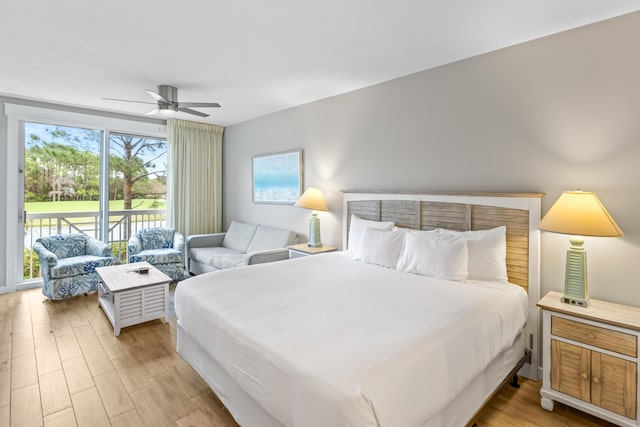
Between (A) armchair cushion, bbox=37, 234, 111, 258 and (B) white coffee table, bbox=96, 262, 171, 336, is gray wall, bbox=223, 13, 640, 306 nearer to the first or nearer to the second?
Result: (B) white coffee table, bbox=96, 262, 171, 336

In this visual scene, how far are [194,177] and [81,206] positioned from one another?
168 centimetres

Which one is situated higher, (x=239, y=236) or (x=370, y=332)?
(x=239, y=236)

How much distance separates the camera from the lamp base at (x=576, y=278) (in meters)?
2.06

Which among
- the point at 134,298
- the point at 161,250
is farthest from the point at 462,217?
the point at 161,250

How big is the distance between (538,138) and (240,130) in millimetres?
4454

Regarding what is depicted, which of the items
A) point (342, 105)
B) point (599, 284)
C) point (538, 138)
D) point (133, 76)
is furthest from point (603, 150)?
point (133, 76)

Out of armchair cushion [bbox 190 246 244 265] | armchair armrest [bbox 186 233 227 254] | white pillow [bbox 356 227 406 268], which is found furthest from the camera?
armchair armrest [bbox 186 233 227 254]

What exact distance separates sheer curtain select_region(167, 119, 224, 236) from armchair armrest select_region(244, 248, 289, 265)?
2219 millimetres

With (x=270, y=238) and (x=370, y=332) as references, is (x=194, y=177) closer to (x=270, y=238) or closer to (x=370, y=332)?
(x=270, y=238)

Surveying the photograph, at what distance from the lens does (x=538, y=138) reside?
2455 millimetres

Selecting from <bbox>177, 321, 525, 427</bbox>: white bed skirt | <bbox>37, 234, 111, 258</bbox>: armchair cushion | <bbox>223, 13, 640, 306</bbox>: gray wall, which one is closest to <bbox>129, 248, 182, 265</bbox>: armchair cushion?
<bbox>37, 234, 111, 258</bbox>: armchair cushion

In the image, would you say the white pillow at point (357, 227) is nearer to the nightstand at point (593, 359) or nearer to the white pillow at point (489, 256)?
the white pillow at point (489, 256)

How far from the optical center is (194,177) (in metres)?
5.55

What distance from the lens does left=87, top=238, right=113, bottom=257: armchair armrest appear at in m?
4.27
